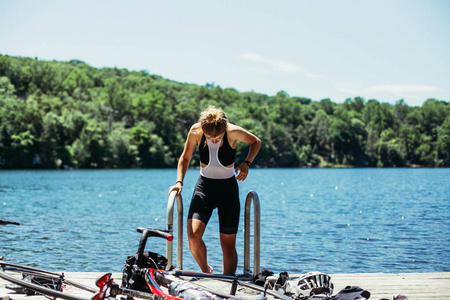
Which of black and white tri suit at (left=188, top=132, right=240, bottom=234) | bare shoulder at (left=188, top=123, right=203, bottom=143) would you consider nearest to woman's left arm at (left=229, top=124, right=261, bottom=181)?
black and white tri suit at (left=188, top=132, right=240, bottom=234)

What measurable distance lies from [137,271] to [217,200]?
5.00ft

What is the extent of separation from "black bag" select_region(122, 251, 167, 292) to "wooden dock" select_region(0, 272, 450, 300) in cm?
107

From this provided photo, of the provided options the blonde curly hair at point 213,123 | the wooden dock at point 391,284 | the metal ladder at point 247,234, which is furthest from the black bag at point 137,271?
the blonde curly hair at point 213,123

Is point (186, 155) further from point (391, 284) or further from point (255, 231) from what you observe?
point (391, 284)

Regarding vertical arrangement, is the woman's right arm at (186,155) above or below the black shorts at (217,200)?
above

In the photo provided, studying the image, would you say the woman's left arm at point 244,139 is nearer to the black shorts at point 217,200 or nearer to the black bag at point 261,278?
the black shorts at point 217,200

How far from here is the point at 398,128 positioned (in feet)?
396

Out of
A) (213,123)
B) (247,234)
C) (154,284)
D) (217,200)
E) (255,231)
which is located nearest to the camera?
(154,284)

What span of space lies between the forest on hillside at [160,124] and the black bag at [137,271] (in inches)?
2633

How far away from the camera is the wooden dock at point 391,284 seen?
202 inches

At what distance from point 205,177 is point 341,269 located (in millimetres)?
7901

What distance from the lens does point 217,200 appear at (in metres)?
5.36

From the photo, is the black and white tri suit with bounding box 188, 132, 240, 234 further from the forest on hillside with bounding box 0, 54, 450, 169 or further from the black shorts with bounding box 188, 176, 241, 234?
the forest on hillside with bounding box 0, 54, 450, 169


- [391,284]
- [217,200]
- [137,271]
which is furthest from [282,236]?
[137,271]
